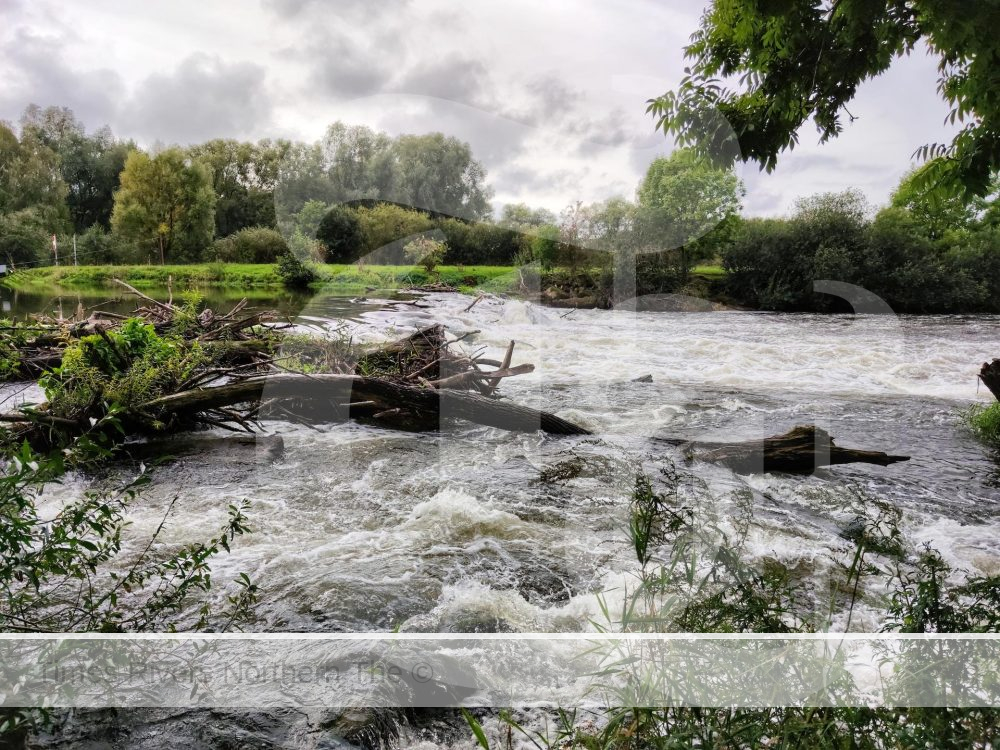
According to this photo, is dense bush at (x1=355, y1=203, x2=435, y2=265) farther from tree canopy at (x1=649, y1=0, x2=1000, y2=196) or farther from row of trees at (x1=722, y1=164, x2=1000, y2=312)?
row of trees at (x1=722, y1=164, x2=1000, y2=312)

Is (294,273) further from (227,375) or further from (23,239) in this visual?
(23,239)

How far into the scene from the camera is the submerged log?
2.24 m

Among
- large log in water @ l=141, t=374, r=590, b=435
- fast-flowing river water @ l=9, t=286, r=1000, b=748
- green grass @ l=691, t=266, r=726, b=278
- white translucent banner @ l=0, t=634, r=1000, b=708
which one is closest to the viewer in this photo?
white translucent banner @ l=0, t=634, r=1000, b=708

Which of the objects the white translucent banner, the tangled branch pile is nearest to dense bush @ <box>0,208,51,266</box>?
the tangled branch pile

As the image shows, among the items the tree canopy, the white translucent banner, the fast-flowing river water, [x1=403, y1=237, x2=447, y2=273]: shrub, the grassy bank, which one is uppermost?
the tree canopy

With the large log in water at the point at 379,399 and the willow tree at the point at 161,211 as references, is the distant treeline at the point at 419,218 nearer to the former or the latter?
the willow tree at the point at 161,211

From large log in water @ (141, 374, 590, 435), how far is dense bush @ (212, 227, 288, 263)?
1.58 feet

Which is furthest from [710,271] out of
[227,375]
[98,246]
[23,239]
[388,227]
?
[23,239]

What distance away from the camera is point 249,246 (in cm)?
192

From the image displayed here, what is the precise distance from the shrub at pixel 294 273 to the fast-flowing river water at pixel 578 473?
0.24 ft

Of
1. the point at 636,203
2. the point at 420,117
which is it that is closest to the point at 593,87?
the point at 636,203

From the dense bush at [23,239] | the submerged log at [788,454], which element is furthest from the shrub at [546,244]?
the dense bush at [23,239]

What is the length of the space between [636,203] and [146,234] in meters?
1.53

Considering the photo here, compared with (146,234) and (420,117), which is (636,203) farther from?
(146,234)
